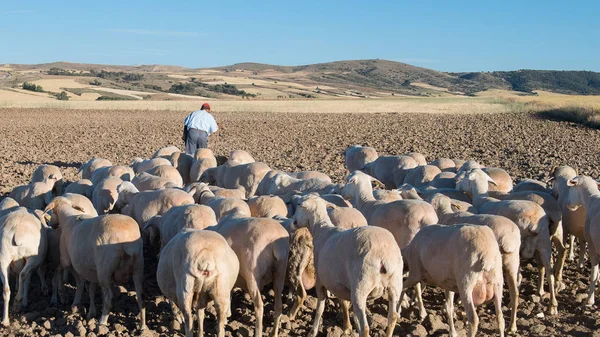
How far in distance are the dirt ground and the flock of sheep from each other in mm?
252

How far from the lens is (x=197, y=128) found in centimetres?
1731

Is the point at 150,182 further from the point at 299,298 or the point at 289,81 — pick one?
the point at 289,81

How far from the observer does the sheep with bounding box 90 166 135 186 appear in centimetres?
1306

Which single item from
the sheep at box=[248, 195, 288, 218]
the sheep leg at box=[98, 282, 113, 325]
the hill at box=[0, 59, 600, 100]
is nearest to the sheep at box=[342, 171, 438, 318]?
the sheep at box=[248, 195, 288, 218]

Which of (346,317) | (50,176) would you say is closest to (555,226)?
(346,317)

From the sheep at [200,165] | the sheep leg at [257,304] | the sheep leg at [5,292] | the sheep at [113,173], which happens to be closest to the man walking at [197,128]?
the sheep at [200,165]

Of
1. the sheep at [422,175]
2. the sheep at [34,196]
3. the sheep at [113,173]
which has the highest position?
the sheep at [422,175]

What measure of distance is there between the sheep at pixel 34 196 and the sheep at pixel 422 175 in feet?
22.5

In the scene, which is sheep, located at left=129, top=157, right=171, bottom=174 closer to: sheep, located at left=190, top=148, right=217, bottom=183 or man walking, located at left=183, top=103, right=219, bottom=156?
sheep, located at left=190, top=148, right=217, bottom=183

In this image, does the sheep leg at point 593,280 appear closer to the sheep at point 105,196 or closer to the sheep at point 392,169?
the sheep at point 392,169

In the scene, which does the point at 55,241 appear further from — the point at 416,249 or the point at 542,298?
the point at 542,298

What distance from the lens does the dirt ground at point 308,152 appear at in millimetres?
7648

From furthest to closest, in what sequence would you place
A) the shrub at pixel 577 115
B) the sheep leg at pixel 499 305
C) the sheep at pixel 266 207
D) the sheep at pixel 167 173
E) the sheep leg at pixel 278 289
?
1. the shrub at pixel 577 115
2. the sheep at pixel 167 173
3. the sheep at pixel 266 207
4. the sheep leg at pixel 278 289
5. the sheep leg at pixel 499 305

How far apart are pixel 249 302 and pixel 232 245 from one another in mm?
1404
